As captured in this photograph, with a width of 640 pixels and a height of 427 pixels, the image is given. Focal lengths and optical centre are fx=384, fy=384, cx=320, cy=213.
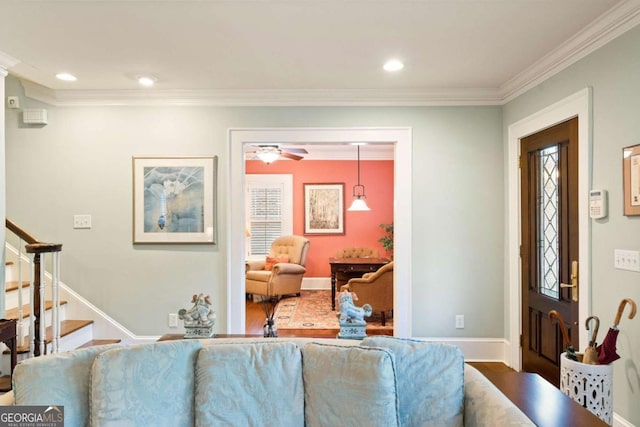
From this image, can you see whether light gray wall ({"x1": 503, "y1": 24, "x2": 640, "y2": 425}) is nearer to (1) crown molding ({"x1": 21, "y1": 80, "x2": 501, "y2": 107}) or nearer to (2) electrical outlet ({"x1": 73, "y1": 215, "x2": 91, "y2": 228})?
(1) crown molding ({"x1": 21, "y1": 80, "x2": 501, "y2": 107})

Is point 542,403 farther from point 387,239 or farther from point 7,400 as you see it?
point 387,239

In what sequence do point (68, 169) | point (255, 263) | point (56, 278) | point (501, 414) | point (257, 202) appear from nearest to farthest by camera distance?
point (501, 414)
point (56, 278)
point (68, 169)
point (255, 263)
point (257, 202)

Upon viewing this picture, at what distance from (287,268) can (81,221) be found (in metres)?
3.15

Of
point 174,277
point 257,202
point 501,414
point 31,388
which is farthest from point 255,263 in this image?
point 501,414

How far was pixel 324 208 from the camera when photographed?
23.7ft

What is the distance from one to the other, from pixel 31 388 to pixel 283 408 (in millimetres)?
959

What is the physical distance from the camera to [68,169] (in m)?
3.71

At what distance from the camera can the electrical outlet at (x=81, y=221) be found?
3.72 metres

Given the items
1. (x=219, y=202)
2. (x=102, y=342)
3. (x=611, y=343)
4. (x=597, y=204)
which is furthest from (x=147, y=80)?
(x=611, y=343)

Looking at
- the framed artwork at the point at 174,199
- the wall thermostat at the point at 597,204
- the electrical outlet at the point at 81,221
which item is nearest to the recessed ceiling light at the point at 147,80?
the framed artwork at the point at 174,199

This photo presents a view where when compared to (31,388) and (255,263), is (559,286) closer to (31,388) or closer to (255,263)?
(31,388)

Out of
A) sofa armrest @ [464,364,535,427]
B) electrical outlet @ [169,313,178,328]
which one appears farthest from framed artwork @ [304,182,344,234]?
sofa armrest @ [464,364,535,427]

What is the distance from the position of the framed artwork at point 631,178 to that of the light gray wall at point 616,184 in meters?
0.04

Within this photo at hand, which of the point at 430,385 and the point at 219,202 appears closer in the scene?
the point at 430,385
